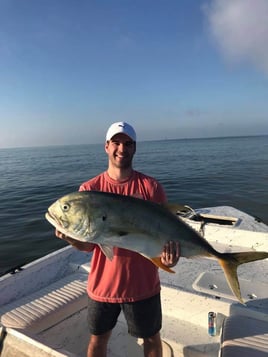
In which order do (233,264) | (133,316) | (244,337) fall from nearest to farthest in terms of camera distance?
(233,264)
(133,316)
(244,337)

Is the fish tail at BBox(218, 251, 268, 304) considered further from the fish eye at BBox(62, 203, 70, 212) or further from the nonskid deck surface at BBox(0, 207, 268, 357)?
the nonskid deck surface at BBox(0, 207, 268, 357)

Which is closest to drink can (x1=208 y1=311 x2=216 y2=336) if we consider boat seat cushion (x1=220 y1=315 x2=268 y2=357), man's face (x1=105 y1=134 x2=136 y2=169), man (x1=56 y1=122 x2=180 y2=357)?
boat seat cushion (x1=220 y1=315 x2=268 y2=357)

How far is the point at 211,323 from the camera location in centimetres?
478

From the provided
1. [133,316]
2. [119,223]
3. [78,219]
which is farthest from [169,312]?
[78,219]

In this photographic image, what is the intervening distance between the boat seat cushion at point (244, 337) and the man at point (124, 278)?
76 cm

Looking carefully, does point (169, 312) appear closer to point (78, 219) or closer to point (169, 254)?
point (169, 254)

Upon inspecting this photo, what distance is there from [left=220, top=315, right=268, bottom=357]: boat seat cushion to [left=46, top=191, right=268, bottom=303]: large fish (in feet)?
3.66

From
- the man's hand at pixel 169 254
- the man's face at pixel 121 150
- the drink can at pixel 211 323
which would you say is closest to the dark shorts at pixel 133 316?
the man's hand at pixel 169 254

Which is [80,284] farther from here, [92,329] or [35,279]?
[92,329]

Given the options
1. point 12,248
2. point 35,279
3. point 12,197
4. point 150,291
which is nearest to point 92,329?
point 150,291

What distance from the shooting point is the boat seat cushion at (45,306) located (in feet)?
14.2

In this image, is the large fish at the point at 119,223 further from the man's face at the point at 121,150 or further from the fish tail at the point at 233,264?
the man's face at the point at 121,150

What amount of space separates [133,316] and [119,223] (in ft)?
3.68

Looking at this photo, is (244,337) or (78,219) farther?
(244,337)
